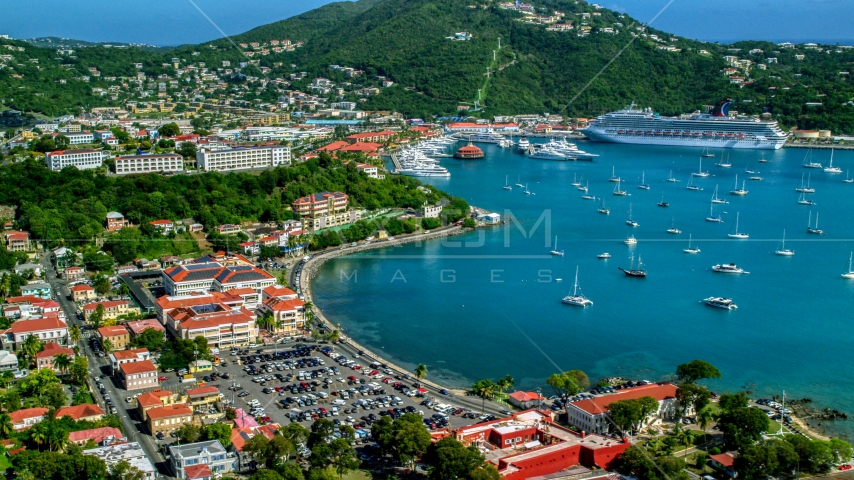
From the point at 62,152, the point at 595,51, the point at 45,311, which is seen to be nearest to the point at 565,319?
the point at 45,311

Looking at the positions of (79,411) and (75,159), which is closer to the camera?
(79,411)

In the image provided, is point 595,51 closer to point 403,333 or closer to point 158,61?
point 158,61

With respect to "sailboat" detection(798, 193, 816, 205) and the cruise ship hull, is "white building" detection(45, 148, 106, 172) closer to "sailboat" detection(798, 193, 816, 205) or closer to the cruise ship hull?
"sailboat" detection(798, 193, 816, 205)

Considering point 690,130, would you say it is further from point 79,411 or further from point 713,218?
point 79,411

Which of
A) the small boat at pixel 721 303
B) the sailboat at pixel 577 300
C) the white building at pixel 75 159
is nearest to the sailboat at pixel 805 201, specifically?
the small boat at pixel 721 303

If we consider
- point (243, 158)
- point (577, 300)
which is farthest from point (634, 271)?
point (243, 158)

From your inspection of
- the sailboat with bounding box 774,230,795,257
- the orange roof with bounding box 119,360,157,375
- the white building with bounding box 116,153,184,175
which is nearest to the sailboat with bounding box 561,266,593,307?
the sailboat with bounding box 774,230,795,257
